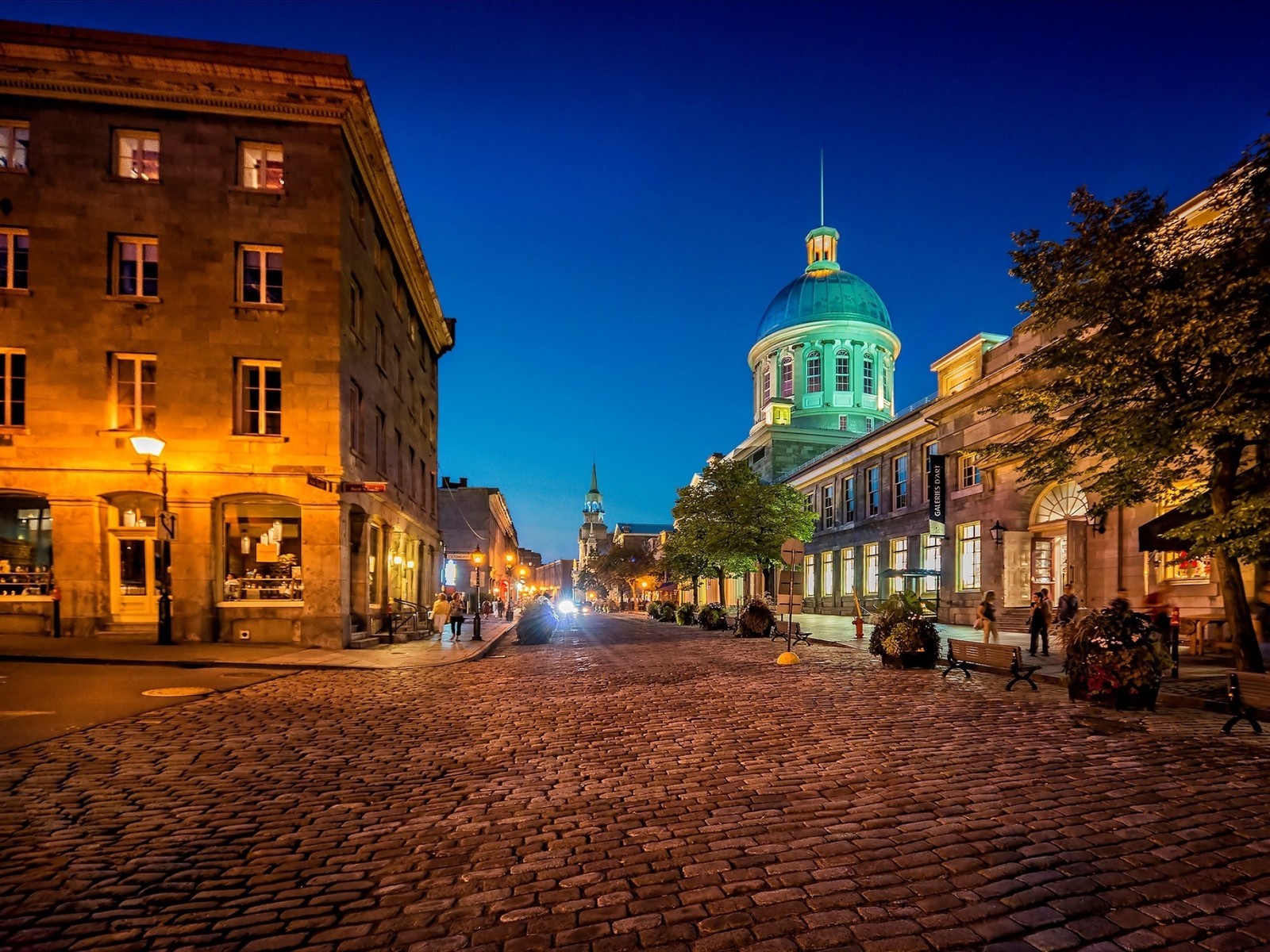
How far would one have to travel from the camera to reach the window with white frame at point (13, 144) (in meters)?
18.5

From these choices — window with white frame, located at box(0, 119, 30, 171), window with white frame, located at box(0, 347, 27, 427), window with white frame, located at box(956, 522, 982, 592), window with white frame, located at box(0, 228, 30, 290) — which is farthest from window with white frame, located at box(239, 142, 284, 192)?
window with white frame, located at box(956, 522, 982, 592)

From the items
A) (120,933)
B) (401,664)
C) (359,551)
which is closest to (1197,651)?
(401,664)

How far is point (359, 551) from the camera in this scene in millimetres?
21281

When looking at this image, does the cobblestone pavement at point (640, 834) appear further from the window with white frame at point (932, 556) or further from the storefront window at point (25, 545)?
the window with white frame at point (932, 556)

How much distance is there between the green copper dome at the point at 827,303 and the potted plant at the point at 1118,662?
5473 cm

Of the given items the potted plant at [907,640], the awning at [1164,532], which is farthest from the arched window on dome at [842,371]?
the potted plant at [907,640]

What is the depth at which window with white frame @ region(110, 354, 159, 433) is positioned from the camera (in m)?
18.4

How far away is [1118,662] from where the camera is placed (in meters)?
9.95

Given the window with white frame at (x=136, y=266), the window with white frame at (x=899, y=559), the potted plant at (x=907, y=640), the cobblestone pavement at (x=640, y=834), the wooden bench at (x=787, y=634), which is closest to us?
the cobblestone pavement at (x=640, y=834)

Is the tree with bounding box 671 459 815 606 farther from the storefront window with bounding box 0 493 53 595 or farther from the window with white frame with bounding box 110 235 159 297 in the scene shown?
the storefront window with bounding box 0 493 53 595

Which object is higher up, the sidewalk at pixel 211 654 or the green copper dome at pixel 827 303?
the green copper dome at pixel 827 303

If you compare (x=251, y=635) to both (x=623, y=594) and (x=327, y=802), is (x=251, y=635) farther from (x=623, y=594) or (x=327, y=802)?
(x=623, y=594)

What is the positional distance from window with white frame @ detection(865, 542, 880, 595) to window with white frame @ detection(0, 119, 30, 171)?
38618 millimetres

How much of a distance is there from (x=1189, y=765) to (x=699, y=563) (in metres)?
38.4
